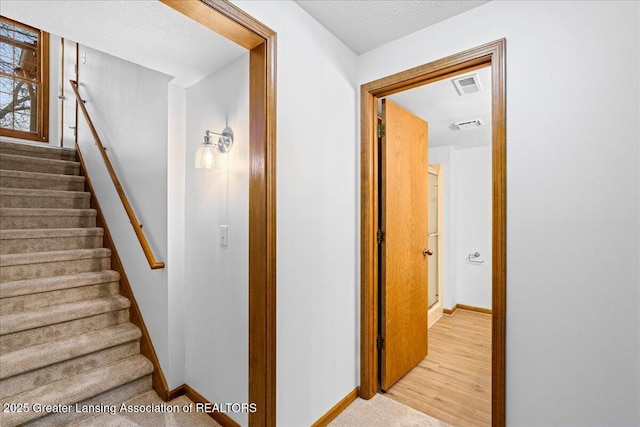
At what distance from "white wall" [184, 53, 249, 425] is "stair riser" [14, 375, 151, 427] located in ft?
1.14

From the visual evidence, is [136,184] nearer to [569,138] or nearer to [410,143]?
[410,143]

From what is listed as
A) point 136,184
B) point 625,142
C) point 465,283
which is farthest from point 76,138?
point 465,283

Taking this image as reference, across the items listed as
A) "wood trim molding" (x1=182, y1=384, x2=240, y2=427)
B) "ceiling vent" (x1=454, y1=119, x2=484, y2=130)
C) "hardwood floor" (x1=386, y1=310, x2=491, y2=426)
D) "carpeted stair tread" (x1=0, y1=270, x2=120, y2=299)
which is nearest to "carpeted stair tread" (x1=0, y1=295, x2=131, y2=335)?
"carpeted stair tread" (x1=0, y1=270, x2=120, y2=299)

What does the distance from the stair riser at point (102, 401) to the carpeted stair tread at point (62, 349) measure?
0.96 feet

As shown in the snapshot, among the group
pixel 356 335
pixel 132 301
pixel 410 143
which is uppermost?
pixel 410 143

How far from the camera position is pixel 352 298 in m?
2.10

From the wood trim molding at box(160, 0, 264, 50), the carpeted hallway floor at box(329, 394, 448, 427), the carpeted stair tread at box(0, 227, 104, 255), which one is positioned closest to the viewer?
the wood trim molding at box(160, 0, 264, 50)

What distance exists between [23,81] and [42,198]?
2.37 m

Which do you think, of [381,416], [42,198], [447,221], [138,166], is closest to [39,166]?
[42,198]

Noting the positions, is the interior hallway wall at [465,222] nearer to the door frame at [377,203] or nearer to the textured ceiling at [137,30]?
the door frame at [377,203]

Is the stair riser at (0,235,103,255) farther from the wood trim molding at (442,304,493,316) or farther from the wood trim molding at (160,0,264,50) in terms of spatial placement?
the wood trim molding at (442,304,493,316)

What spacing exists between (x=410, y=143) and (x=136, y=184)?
7.35 feet

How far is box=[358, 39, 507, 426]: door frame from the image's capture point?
5.12ft

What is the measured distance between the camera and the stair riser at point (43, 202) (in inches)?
104
